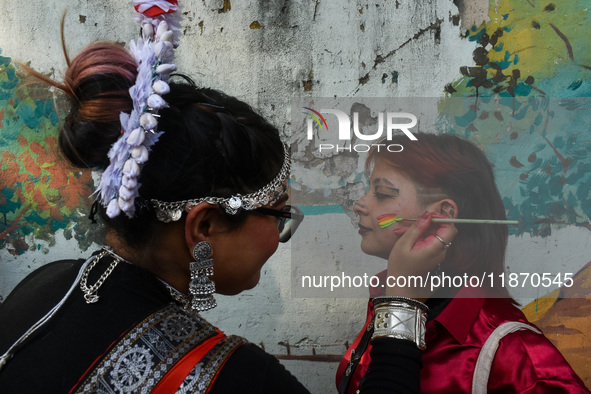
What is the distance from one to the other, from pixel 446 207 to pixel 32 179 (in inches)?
82.6

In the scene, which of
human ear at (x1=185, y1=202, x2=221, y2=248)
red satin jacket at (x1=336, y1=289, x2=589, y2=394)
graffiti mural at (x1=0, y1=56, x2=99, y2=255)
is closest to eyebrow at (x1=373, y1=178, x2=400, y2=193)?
red satin jacket at (x1=336, y1=289, x2=589, y2=394)

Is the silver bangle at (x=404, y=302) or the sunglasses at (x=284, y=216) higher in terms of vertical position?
the sunglasses at (x=284, y=216)

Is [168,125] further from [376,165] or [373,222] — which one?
[376,165]

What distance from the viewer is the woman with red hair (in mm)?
1305

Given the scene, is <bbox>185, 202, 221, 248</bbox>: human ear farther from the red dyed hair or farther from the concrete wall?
the concrete wall

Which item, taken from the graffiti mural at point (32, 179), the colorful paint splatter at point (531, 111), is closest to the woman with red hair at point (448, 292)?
the colorful paint splatter at point (531, 111)

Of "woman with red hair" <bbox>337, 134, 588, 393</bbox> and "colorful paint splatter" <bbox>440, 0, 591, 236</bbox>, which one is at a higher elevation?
"colorful paint splatter" <bbox>440, 0, 591, 236</bbox>

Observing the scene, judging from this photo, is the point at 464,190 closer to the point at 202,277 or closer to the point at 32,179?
the point at 202,277

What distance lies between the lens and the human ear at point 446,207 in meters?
1.71

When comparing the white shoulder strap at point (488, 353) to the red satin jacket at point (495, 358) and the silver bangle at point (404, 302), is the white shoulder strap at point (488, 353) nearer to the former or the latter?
the red satin jacket at point (495, 358)

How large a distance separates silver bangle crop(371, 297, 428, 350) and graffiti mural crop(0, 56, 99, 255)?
5.89 feet

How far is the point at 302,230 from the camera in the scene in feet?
8.07

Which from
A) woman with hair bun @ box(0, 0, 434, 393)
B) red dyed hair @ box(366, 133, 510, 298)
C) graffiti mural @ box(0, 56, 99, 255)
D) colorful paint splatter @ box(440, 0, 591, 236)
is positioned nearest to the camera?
woman with hair bun @ box(0, 0, 434, 393)

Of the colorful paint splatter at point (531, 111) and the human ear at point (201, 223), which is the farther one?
the colorful paint splatter at point (531, 111)
